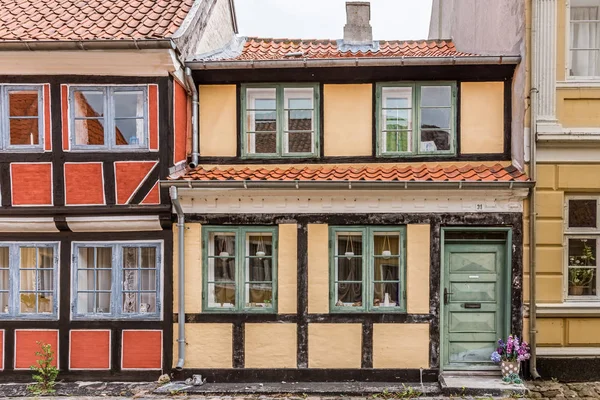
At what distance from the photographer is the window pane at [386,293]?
319 inches

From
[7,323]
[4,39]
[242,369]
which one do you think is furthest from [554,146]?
[7,323]

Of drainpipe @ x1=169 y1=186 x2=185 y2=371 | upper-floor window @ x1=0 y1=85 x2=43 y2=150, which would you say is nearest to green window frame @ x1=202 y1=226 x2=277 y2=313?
drainpipe @ x1=169 y1=186 x2=185 y2=371

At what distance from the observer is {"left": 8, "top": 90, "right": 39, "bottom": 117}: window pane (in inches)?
320

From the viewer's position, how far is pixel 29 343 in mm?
8180

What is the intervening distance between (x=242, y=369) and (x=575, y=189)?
633cm

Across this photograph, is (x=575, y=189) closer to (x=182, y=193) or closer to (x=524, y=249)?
(x=524, y=249)

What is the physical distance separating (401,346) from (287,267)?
232 cm

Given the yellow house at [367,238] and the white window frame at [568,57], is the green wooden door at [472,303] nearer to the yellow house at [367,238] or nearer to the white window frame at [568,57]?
the yellow house at [367,238]

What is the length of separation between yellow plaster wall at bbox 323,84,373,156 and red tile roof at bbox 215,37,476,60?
1400mm

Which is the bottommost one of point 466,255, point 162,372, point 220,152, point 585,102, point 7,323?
point 162,372

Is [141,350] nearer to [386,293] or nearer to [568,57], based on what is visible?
[386,293]

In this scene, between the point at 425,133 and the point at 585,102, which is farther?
the point at 425,133

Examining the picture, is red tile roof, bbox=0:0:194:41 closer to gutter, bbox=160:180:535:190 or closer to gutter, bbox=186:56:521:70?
gutter, bbox=186:56:521:70

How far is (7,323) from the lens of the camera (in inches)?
322
